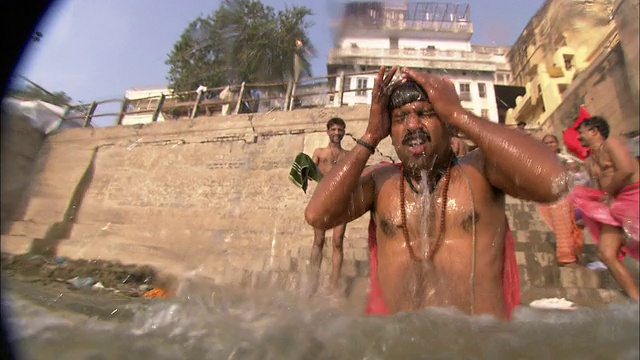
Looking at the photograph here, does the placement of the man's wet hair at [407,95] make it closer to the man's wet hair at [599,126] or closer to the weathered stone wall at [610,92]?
the man's wet hair at [599,126]

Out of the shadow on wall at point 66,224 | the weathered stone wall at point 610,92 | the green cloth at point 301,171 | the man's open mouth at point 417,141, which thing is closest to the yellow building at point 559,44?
the weathered stone wall at point 610,92

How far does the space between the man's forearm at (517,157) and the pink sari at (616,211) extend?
157 cm

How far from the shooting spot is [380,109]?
1.92 meters

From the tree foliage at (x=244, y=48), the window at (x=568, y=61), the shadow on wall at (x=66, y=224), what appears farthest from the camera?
the tree foliage at (x=244, y=48)

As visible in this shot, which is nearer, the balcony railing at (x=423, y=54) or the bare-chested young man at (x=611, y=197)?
the bare-chested young man at (x=611, y=197)

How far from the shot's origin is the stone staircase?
3.97 m

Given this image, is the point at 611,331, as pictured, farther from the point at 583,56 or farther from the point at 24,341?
the point at 583,56

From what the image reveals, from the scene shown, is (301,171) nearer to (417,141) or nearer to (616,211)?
(417,141)

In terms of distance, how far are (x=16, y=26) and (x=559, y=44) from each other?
28.2 ft

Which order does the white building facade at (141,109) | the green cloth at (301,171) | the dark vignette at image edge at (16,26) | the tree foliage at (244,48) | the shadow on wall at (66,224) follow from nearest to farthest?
1. the dark vignette at image edge at (16,26)
2. the green cloth at (301,171)
3. the shadow on wall at (66,224)
4. the white building facade at (141,109)
5. the tree foliage at (244,48)

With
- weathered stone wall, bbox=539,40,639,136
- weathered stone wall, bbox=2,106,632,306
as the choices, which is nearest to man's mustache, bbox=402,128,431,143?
weathered stone wall, bbox=2,106,632,306

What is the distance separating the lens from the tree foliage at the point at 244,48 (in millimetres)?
18391

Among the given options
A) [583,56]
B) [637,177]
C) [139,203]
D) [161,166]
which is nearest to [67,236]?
[139,203]

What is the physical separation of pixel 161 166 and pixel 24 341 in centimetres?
1042
